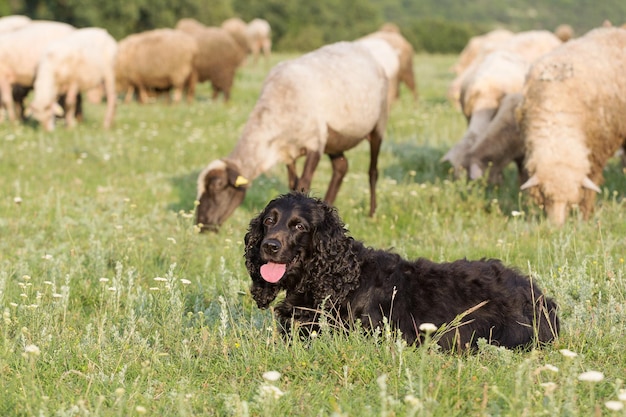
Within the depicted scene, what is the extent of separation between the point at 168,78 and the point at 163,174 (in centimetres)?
1343

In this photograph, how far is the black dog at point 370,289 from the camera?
4.63 m

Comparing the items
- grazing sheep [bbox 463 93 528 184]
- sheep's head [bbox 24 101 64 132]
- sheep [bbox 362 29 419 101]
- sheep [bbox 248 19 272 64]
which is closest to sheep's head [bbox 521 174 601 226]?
grazing sheep [bbox 463 93 528 184]

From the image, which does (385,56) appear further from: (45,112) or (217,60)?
(217,60)

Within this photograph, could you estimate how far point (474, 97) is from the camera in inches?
520

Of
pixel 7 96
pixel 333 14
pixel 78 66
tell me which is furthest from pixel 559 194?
pixel 333 14

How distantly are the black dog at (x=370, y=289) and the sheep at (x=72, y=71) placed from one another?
12602mm

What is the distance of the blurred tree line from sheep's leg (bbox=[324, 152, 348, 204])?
101ft

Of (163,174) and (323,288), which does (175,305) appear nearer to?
(323,288)

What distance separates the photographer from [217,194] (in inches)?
354

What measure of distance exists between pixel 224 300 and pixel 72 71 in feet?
43.1

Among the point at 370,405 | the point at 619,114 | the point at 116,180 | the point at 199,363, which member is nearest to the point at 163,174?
the point at 116,180

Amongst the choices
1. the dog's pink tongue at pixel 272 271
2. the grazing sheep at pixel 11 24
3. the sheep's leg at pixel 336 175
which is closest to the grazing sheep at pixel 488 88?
the sheep's leg at pixel 336 175

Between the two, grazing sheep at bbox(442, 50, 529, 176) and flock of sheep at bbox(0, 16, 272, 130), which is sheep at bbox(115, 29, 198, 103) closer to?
flock of sheep at bbox(0, 16, 272, 130)

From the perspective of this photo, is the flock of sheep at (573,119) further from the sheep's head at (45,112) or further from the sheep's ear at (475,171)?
the sheep's head at (45,112)
